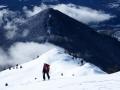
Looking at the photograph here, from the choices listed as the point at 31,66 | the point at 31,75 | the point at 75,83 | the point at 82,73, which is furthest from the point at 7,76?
the point at 75,83

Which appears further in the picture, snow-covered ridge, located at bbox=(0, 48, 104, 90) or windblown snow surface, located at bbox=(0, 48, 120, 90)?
snow-covered ridge, located at bbox=(0, 48, 104, 90)

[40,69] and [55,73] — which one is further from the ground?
[55,73]

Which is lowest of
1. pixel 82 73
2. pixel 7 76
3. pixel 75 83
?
pixel 7 76

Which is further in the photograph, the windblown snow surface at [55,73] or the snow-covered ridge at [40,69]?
the snow-covered ridge at [40,69]

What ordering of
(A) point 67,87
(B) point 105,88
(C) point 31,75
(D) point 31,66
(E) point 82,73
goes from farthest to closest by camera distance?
(D) point 31,66 < (C) point 31,75 < (E) point 82,73 < (A) point 67,87 < (B) point 105,88

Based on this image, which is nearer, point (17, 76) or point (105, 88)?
point (105, 88)

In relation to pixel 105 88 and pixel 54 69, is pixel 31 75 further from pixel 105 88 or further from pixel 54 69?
pixel 105 88

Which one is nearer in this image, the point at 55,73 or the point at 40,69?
the point at 55,73

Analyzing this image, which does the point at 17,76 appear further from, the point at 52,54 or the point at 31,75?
the point at 52,54

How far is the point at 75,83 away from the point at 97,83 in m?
2.92

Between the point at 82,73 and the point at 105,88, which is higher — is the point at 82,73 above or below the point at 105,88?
below

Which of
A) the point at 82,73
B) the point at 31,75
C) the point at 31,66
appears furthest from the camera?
the point at 31,66

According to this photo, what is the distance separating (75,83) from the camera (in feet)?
184

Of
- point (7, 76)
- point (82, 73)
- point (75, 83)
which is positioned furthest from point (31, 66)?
point (75, 83)
